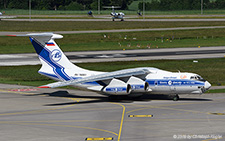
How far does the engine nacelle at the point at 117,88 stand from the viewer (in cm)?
4359

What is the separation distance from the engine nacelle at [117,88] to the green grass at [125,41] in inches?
1881

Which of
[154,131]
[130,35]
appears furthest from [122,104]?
[130,35]

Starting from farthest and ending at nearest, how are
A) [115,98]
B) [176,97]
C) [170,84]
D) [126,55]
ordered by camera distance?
1. [126,55]
2. [115,98]
3. [176,97]
4. [170,84]

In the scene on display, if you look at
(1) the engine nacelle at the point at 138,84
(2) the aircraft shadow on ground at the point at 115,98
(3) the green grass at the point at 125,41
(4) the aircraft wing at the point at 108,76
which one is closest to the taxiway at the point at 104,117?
(2) the aircraft shadow on ground at the point at 115,98

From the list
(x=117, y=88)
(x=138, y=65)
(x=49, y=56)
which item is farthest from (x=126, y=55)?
(x=117, y=88)

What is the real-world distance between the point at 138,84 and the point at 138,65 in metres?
24.3

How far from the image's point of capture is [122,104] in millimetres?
43781

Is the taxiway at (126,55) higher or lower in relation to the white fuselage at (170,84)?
lower

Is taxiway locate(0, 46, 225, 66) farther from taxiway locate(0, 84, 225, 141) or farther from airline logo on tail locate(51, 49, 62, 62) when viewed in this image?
airline logo on tail locate(51, 49, 62, 62)

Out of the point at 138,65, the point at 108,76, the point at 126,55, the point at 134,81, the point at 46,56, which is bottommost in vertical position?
the point at 126,55

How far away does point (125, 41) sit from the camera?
106938 millimetres

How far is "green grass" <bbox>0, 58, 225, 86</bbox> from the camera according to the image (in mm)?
58072

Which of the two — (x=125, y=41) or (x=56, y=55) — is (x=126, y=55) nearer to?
(x=125, y=41)

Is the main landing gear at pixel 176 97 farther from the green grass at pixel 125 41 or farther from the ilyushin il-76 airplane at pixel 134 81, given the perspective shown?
the green grass at pixel 125 41
